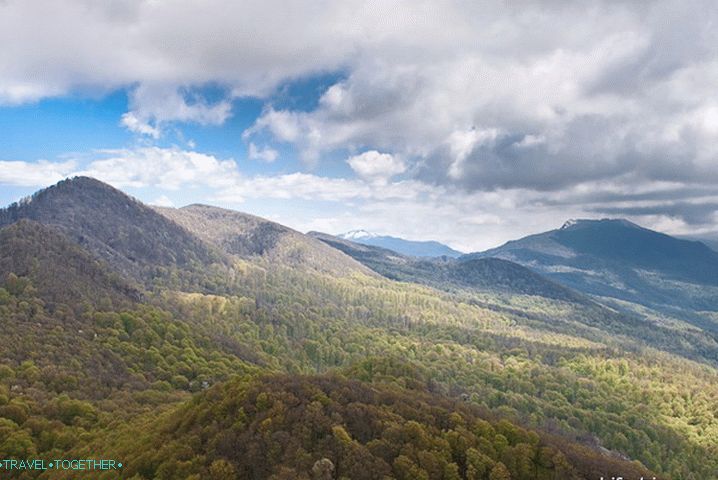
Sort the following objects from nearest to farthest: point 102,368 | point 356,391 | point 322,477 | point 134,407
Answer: point 322,477 < point 356,391 < point 134,407 < point 102,368

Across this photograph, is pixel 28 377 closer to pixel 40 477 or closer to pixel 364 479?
pixel 40 477

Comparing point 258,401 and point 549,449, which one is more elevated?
point 258,401

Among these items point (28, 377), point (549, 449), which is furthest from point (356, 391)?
point (28, 377)

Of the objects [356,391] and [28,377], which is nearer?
[356,391]

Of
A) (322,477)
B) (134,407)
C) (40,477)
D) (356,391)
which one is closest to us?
(322,477)

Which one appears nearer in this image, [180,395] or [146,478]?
[146,478]

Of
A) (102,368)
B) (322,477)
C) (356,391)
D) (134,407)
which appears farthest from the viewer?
(102,368)

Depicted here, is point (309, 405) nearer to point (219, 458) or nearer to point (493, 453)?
point (219, 458)

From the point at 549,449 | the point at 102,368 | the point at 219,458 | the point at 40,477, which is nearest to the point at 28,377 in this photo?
the point at 102,368

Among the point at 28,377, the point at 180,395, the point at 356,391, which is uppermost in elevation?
the point at 356,391
